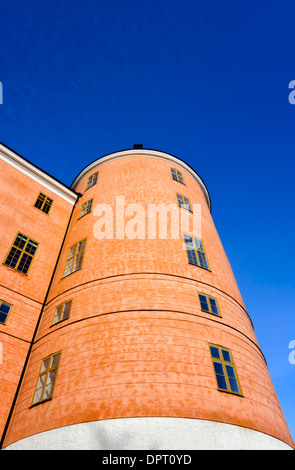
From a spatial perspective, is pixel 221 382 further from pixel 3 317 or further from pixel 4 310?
pixel 4 310

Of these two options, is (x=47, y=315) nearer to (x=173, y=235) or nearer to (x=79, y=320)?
(x=79, y=320)

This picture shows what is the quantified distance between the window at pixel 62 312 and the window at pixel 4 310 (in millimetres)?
2237

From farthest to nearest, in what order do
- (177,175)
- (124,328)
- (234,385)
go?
(177,175) → (124,328) → (234,385)

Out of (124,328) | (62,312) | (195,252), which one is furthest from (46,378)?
(195,252)

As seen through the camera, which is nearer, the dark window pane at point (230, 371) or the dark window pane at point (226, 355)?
the dark window pane at point (230, 371)

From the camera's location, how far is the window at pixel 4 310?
1411cm

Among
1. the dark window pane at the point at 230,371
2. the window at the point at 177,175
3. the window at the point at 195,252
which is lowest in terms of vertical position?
the dark window pane at the point at 230,371

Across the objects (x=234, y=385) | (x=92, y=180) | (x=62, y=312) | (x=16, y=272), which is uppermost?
(x=92, y=180)

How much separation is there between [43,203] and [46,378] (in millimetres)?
11916

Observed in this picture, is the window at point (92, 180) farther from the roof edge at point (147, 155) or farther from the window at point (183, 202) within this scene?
the window at point (183, 202)

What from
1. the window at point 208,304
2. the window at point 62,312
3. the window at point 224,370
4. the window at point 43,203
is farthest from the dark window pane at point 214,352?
the window at point 43,203

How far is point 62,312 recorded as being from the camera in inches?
564

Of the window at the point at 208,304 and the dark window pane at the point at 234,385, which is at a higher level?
the window at the point at 208,304

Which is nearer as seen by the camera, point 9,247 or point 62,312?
point 62,312
